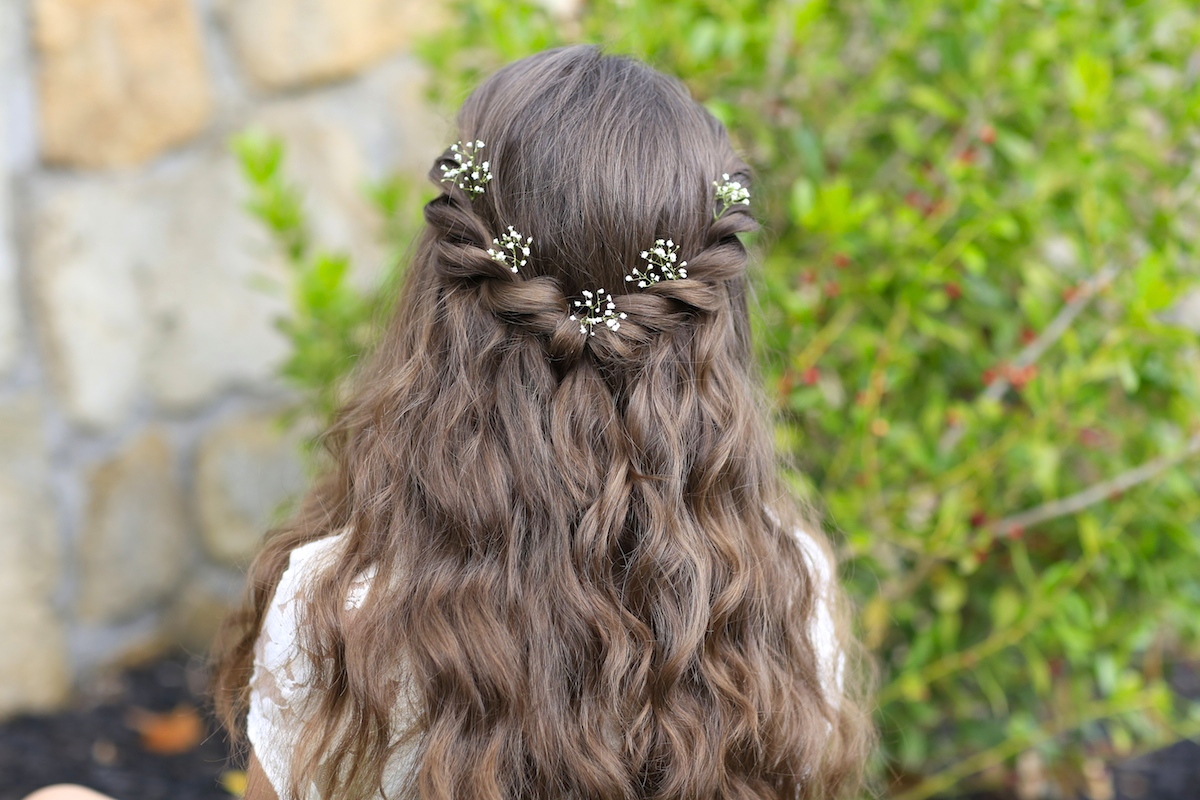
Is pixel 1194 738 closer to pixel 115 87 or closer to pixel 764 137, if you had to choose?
pixel 764 137

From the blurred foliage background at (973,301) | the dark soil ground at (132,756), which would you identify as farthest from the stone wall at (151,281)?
the blurred foliage background at (973,301)

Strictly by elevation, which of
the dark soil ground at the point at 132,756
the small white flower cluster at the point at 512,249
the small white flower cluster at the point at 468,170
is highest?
the small white flower cluster at the point at 468,170

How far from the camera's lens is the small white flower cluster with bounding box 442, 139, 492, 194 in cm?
94

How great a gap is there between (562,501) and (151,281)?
145 centimetres

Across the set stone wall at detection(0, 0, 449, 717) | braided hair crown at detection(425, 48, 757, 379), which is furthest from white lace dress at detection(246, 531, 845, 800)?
stone wall at detection(0, 0, 449, 717)

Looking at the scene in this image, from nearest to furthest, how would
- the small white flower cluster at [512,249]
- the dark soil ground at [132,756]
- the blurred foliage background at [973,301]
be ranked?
1. the small white flower cluster at [512,249]
2. the blurred foliage background at [973,301]
3. the dark soil ground at [132,756]

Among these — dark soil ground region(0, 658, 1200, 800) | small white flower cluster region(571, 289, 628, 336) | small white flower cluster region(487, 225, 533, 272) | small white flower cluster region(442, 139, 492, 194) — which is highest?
small white flower cluster region(442, 139, 492, 194)

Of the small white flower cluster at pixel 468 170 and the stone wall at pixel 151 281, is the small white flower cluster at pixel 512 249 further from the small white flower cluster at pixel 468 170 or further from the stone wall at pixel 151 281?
the stone wall at pixel 151 281

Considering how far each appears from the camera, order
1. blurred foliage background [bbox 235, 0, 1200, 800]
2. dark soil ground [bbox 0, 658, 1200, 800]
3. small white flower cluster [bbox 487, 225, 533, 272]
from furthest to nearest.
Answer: dark soil ground [bbox 0, 658, 1200, 800], blurred foliage background [bbox 235, 0, 1200, 800], small white flower cluster [bbox 487, 225, 533, 272]

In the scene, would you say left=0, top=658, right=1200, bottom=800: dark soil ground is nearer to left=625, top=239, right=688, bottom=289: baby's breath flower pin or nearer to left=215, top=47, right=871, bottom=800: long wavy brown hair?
left=215, top=47, right=871, bottom=800: long wavy brown hair

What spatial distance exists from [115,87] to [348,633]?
4.82 feet

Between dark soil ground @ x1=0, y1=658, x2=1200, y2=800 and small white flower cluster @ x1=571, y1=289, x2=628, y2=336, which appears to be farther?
dark soil ground @ x1=0, y1=658, x2=1200, y2=800

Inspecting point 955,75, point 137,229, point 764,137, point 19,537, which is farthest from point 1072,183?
point 19,537

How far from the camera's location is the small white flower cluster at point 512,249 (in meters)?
0.92
